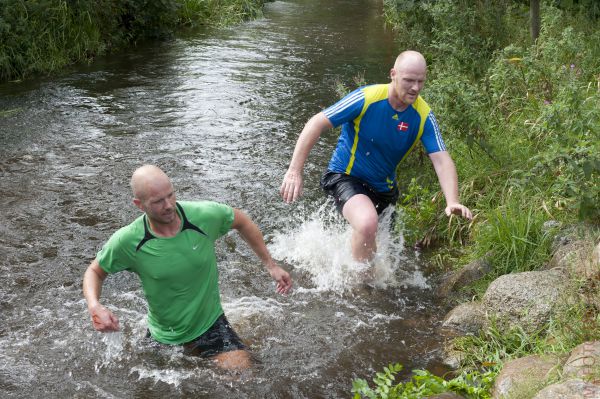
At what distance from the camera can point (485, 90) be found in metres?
8.93

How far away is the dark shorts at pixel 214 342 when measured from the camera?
4895 millimetres

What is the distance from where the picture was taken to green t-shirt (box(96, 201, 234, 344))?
181 inches

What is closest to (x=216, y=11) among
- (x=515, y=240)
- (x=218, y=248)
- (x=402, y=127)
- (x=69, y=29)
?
(x=69, y=29)

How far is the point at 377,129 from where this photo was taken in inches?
235

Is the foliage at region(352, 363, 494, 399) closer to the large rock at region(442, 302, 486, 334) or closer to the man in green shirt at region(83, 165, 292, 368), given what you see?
the large rock at region(442, 302, 486, 334)

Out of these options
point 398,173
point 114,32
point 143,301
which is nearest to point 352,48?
point 114,32

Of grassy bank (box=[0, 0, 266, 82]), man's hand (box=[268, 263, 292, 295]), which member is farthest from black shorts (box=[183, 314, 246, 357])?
grassy bank (box=[0, 0, 266, 82])

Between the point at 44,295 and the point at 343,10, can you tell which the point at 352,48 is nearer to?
the point at 343,10

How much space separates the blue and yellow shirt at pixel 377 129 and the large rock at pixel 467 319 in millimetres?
1198

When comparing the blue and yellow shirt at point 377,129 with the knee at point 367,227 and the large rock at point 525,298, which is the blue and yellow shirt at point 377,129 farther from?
the large rock at point 525,298

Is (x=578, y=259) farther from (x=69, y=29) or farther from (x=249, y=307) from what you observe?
(x=69, y=29)

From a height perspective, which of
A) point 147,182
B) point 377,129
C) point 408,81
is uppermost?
point 408,81

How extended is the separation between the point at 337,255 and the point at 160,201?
8.51 ft

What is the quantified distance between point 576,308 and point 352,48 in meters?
12.6
